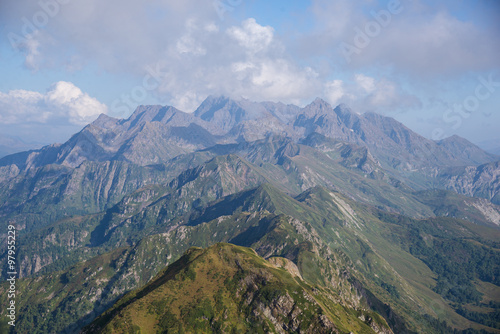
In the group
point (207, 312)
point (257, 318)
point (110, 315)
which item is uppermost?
point (110, 315)

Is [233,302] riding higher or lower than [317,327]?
higher

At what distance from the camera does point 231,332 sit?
Result: 184 m

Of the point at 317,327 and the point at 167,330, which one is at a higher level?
the point at 167,330

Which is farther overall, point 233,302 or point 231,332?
point 233,302

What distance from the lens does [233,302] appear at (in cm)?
19662

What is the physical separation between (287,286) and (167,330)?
77.4m

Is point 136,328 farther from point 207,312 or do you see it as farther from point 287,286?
point 287,286

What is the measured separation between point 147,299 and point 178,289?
778 inches

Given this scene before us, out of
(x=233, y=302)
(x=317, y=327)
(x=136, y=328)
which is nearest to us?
(x=136, y=328)

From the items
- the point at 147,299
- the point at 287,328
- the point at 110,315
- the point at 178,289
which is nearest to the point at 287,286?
the point at 287,328

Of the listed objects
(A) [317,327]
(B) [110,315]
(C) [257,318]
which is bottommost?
(A) [317,327]

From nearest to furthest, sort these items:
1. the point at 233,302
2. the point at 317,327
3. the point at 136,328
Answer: the point at 136,328 < the point at 317,327 < the point at 233,302

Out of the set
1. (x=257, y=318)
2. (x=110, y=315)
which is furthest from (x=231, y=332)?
(x=110, y=315)

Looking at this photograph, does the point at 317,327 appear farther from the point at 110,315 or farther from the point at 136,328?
the point at 110,315
